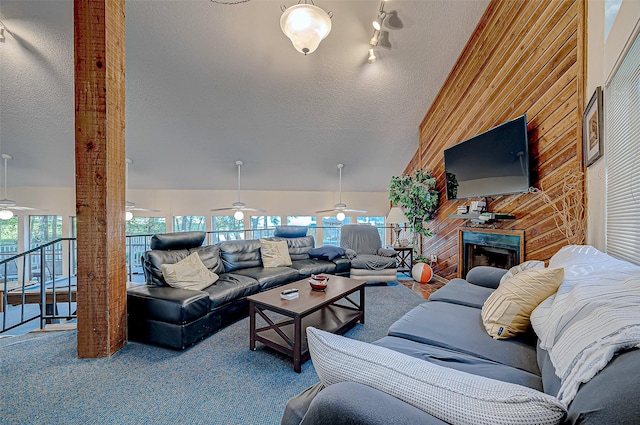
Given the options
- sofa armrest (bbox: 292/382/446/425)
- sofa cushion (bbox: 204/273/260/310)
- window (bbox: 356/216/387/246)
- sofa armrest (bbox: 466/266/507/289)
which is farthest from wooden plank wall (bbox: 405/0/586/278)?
window (bbox: 356/216/387/246)

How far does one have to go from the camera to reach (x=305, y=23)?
2018mm

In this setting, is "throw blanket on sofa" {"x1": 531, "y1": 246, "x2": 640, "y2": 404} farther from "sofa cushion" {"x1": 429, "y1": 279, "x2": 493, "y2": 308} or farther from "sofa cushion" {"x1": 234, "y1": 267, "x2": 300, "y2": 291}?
"sofa cushion" {"x1": 234, "y1": 267, "x2": 300, "y2": 291}

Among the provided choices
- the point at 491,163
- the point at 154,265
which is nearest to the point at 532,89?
the point at 491,163

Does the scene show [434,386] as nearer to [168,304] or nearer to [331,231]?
[168,304]

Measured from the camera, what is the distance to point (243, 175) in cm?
655

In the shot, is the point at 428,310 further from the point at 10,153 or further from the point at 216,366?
the point at 10,153

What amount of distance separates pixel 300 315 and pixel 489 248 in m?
2.93

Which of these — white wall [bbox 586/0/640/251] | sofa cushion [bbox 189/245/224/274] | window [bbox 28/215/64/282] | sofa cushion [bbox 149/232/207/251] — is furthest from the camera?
window [bbox 28/215/64/282]

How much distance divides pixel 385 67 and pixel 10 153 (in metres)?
6.83

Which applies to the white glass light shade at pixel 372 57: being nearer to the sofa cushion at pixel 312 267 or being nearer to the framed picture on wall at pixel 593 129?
the framed picture on wall at pixel 593 129

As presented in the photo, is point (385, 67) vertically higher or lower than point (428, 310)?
higher

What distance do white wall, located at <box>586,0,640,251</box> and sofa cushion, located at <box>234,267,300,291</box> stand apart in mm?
3114

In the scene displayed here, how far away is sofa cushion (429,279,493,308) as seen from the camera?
213 cm

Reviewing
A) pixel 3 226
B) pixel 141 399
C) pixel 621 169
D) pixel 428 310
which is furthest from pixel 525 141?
pixel 3 226
